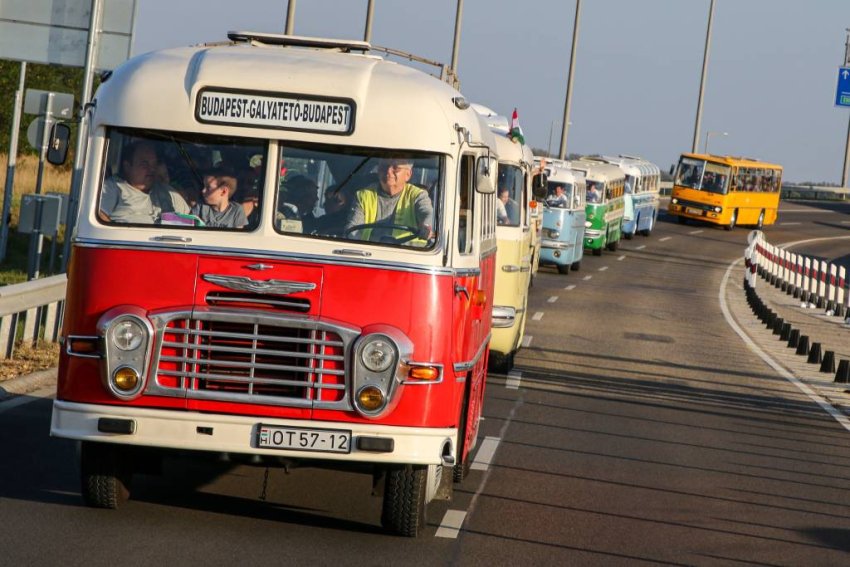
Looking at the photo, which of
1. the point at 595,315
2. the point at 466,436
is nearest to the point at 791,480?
the point at 466,436

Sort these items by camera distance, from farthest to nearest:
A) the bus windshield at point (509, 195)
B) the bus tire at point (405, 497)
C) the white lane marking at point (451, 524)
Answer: the bus windshield at point (509, 195) < the white lane marking at point (451, 524) < the bus tire at point (405, 497)

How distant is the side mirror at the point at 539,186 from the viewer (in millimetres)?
17812

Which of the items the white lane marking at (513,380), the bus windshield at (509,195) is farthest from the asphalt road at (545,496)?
the bus windshield at (509,195)

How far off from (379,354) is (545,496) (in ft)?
8.79

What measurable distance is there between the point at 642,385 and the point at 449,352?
10.3 meters

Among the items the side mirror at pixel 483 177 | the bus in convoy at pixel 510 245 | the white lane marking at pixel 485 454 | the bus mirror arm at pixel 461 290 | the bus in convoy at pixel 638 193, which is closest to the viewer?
the bus mirror arm at pixel 461 290

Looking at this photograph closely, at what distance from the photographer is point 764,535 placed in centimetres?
967

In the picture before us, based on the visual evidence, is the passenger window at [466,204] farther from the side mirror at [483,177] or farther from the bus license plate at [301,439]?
the bus license plate at [301,439]

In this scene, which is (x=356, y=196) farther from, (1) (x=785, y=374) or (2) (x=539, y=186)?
(1) (x=785, y=374)

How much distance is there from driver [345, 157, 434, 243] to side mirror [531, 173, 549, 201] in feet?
30.2

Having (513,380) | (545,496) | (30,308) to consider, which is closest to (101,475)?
(545,496)

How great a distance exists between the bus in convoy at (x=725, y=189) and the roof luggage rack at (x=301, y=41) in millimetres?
56993

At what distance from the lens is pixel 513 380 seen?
1756 centimetres

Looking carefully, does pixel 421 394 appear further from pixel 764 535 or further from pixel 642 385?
pixel 642 385
